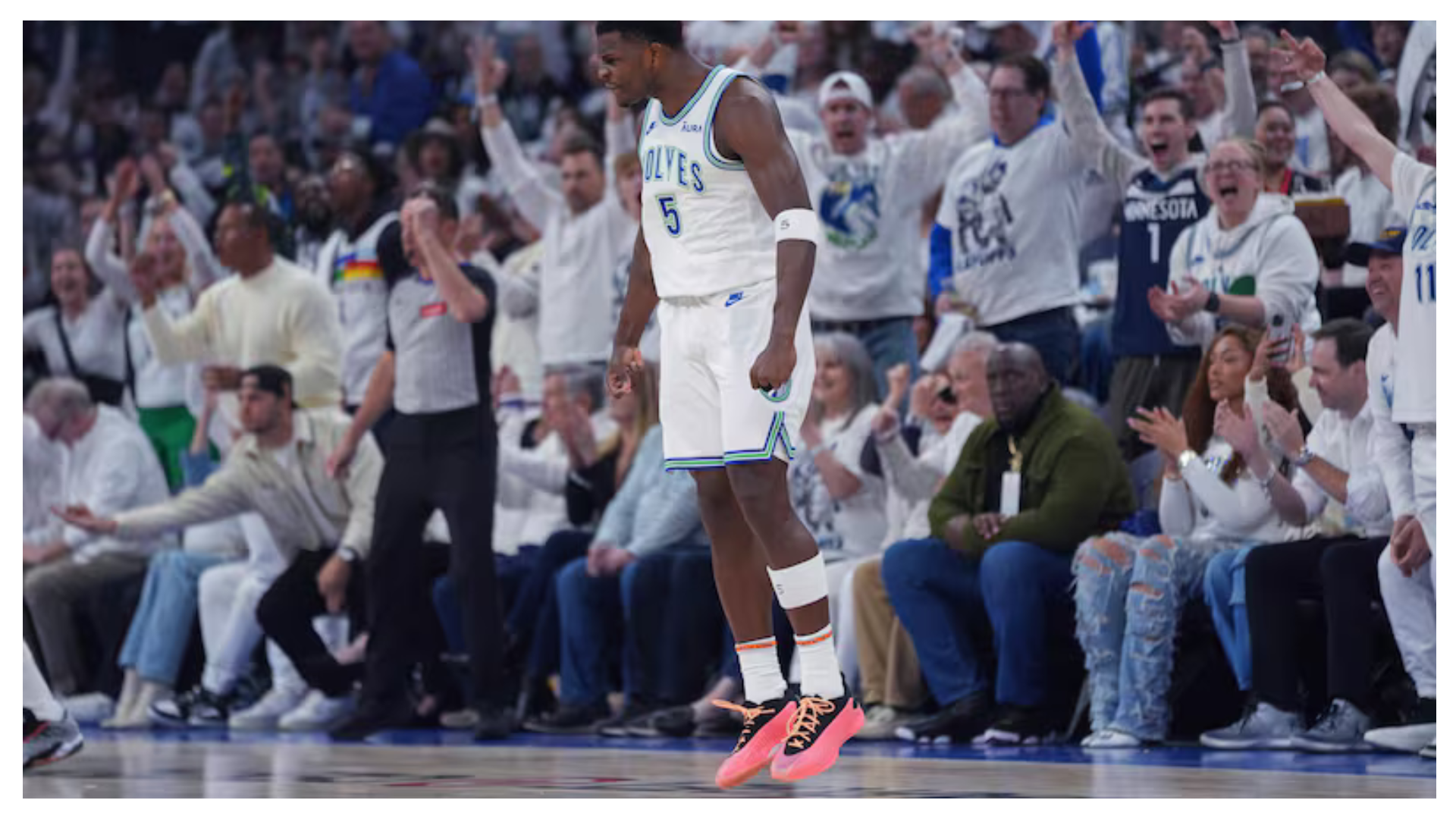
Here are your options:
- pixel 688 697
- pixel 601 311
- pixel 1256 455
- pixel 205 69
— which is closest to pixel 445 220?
pixel 601 311

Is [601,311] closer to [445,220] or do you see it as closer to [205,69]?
[445,220]

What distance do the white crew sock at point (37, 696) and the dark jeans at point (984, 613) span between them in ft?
9.27

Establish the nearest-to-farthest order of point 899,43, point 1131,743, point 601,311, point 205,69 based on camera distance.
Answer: point 1131,743 < point 601,311 < point 899,43 < point 205,69

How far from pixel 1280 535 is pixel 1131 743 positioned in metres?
0.87

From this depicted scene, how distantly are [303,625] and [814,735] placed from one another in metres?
4.07

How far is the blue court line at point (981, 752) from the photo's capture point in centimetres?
588

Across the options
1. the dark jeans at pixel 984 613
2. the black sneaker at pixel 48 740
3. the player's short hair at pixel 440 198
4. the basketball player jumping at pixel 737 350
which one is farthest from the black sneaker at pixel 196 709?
the basketball player jumping at pixel 737 350

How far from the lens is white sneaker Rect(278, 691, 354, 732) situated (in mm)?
8422

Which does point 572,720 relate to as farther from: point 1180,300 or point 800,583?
point 800,583

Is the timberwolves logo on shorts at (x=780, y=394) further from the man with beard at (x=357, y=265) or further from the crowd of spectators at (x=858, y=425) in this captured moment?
the man with beard at (x=357, y=265)

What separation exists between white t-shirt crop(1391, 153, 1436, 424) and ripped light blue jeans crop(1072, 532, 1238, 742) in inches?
36.3

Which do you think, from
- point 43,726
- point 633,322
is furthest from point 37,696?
point 633,322

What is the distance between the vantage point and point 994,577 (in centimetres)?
691

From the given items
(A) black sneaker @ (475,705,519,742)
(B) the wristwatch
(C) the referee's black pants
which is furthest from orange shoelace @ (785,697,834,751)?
(C) the referee's black pants
